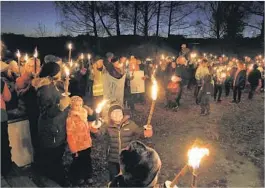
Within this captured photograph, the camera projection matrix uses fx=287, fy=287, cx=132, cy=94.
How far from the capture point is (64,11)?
17.3m

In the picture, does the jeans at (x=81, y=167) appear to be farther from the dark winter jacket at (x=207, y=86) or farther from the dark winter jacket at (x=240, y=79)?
the dark winter jacket at (x=240, y=79)

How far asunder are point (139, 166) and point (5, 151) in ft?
10.2

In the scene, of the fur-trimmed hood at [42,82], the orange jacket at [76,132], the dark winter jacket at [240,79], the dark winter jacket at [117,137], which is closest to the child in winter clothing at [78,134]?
the orange jacket at [76,132]

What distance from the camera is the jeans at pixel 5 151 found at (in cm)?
468

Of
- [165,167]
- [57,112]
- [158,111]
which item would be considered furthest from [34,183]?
[158,111]

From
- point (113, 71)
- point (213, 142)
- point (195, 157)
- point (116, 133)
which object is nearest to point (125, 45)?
point (113, 71)

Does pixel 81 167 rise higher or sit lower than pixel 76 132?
lower

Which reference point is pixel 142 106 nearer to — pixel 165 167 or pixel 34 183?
pixel 165 167

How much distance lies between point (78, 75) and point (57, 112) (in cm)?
675

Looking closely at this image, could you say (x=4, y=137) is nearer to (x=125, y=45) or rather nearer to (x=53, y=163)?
(x=53, y=163)

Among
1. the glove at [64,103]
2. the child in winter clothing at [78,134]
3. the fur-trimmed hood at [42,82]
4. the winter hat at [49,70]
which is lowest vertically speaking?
the child in winter clothing at [78,134]

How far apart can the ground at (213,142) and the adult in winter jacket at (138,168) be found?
2803 millimetres

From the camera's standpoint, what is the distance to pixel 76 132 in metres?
4.78

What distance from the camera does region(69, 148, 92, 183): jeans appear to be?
199 inches
